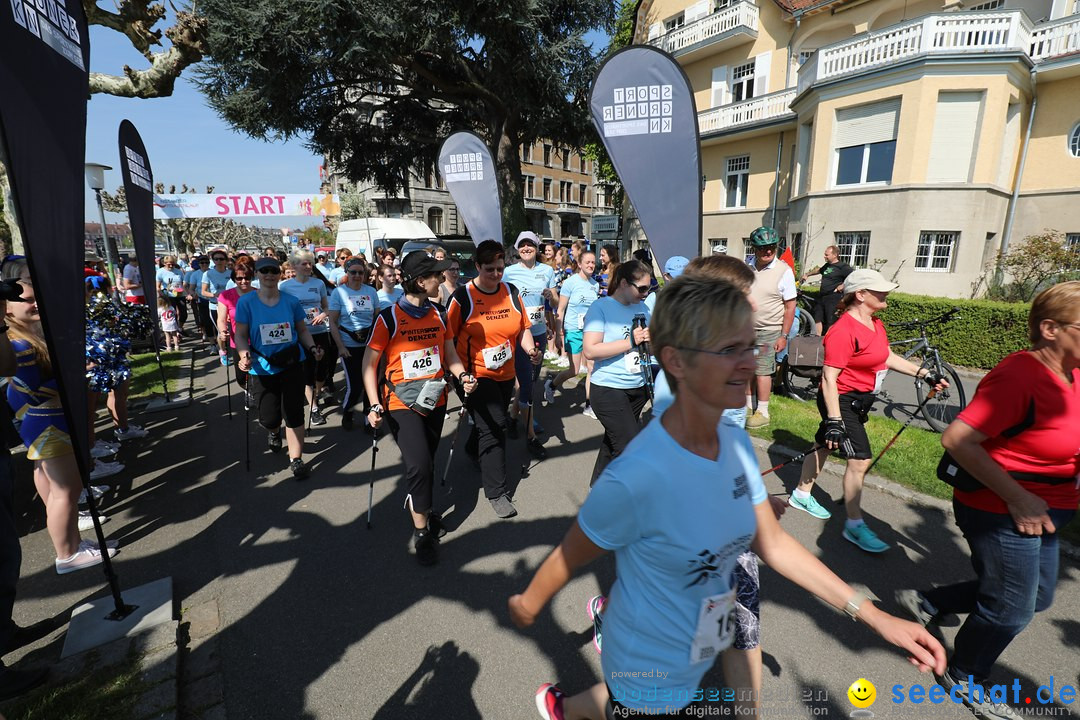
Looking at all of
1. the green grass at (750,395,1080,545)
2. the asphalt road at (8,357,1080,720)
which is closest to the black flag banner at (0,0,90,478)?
the asphalt road at (8,357,1080,720)

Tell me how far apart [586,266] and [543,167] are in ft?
157

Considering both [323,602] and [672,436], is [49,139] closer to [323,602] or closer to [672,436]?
[323,602]

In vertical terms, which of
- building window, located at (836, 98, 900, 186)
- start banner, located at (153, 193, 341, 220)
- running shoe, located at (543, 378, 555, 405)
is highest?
building window, located at (836, 98, 900, 186)

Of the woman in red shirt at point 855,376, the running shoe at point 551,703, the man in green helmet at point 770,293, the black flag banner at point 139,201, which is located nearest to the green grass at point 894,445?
the man in green helmet at point 770,293

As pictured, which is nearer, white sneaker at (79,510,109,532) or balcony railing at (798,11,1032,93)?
white sneaker at (79,510,109,532)

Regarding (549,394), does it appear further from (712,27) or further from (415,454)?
(712,27)

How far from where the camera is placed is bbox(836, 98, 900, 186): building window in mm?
15430

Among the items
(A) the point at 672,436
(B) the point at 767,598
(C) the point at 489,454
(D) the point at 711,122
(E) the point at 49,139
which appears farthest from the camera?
(D) the point at 711,122

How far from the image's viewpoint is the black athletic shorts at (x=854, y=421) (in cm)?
342

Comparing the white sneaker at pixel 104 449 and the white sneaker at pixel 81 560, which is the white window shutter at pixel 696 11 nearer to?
the white sneaker at pixel 104 449

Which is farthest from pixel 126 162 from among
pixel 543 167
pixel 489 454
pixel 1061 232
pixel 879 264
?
pixel 543 167

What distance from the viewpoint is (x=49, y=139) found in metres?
2.51

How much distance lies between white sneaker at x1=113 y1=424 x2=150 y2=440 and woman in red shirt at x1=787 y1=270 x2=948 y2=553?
7.14m

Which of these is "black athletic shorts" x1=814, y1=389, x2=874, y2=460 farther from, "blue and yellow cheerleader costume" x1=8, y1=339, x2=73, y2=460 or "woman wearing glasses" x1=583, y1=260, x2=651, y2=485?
"blue and yellow cheerleader costume" x1=8, y1=339, x2=73, y2=460
